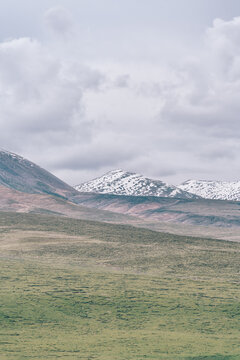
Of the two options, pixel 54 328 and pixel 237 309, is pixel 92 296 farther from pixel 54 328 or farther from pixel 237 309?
pixel 237 309

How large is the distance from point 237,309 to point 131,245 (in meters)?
64.7

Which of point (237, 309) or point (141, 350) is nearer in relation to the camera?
point (141, 350)

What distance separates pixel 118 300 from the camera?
267ft

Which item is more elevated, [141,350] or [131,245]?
[131,245]

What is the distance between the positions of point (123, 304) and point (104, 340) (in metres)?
19.0

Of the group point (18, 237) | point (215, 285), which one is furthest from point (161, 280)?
point (18, 237)

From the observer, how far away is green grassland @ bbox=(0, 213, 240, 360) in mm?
57094

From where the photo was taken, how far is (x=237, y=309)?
78062 mm

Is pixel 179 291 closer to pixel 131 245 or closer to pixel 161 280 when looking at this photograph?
pixel 161 280

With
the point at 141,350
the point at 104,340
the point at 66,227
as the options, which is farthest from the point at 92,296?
the point at 66,227

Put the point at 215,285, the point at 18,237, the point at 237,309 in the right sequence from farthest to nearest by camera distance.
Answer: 1. the point at 18,237
2. the point at 215,285
3. the point at 237,309

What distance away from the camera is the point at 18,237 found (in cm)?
15238

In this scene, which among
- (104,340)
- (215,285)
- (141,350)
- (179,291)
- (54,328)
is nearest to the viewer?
(141,350)

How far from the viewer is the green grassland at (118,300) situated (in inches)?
2248
